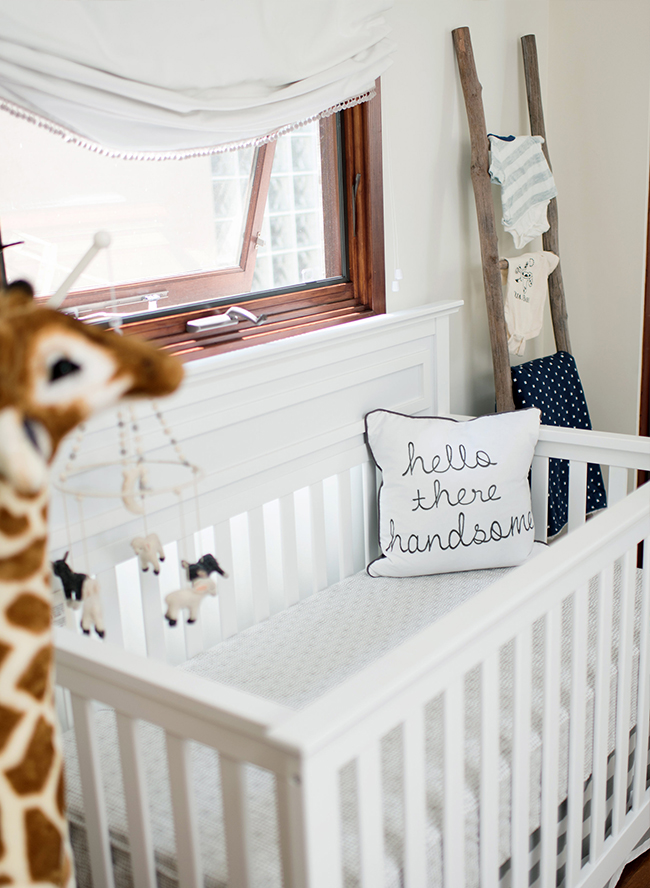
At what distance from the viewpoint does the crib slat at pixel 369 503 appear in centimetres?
209

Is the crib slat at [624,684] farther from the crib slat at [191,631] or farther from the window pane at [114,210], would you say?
the window pane at [114,210]

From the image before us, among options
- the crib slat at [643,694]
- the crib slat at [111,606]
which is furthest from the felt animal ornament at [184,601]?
the crib slat at [643,694]

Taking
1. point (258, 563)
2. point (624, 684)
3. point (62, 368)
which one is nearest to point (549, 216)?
point (258, 563)

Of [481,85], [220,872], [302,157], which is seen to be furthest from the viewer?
[481,85]

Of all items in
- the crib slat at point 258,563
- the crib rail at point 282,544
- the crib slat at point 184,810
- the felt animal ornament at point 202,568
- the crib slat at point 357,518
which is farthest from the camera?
the crib slat at point 357,518

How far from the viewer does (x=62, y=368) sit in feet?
2.14

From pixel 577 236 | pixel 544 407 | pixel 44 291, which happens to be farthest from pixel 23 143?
pixel 577 236

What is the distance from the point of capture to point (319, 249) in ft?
6.86

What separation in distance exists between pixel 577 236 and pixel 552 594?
1.89 meters

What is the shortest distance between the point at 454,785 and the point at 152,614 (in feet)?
2.38

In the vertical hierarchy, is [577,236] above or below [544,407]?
above

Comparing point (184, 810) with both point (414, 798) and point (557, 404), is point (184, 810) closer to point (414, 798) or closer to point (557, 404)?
point (414, 798)

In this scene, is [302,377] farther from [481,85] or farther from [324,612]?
[481,85]

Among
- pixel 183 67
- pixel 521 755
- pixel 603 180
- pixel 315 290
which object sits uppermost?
pixel 183 67
